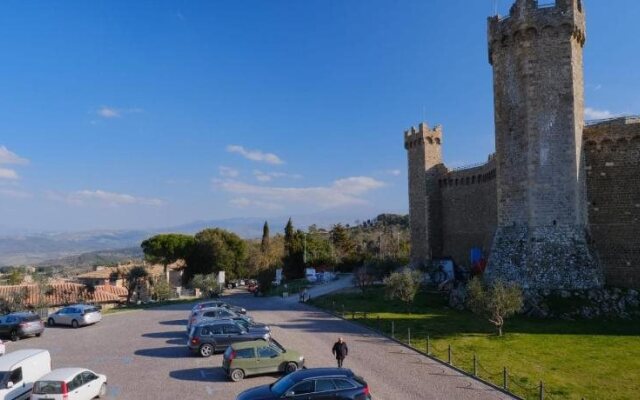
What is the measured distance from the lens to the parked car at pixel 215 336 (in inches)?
814

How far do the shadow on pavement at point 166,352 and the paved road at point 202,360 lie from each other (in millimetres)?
41

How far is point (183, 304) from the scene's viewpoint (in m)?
41.8

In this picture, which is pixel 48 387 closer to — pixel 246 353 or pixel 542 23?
pixel 246 353

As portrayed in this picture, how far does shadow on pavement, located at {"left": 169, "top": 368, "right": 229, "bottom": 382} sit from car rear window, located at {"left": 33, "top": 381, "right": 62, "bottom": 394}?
4.08 meters

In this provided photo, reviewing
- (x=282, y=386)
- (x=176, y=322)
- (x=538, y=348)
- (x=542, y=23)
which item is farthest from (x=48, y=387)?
(x=542, y=23)

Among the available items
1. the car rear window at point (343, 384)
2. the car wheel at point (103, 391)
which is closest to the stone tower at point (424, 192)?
the car rear window at point (343, 384)

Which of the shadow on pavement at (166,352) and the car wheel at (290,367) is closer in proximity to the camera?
the car wheel at (290,367)

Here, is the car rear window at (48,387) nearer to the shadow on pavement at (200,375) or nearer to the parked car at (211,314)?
the shadow on pavement at (200,375)

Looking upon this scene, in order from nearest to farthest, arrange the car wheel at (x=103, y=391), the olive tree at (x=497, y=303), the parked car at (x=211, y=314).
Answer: the car wheel at (x=103, y=391) → the olive tree at (x=497, y=303) → the parked car at (x=211, y=314)

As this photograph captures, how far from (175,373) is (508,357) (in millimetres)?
12494

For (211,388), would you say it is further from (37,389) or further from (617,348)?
(617,348)

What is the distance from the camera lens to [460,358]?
19.4 m

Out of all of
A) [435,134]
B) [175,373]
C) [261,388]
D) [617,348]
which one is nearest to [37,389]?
[175,373]

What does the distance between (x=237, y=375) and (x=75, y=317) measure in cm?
1683
